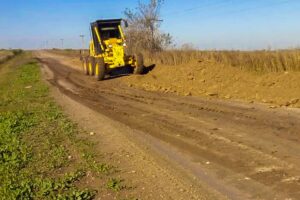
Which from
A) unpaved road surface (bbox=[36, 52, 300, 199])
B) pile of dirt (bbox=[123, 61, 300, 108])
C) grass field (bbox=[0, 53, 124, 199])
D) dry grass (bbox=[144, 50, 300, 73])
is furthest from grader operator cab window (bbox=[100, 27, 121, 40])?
grass field (bbox=[0, 53, 124, 199])

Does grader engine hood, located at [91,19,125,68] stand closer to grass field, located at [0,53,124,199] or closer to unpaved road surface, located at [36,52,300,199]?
unpaved road surface, located at [36,52,300,199]

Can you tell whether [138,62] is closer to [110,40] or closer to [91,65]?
[110,40]

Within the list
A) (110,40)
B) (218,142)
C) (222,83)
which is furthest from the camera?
(110,40)

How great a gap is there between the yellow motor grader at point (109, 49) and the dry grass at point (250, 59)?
7.23 ft

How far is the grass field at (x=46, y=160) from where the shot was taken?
6867 millimetres

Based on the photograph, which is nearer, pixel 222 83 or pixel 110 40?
pixel 222 83

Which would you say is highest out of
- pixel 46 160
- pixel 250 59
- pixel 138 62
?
pixel 250 59

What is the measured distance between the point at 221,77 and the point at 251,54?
1.53 metres

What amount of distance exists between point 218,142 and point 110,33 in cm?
1789

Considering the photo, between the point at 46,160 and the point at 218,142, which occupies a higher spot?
the point at 218,142

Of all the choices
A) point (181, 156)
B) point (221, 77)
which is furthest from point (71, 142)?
point (221, 77)

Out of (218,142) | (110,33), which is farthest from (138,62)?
(218,142)

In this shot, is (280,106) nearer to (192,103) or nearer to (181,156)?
(192,103)

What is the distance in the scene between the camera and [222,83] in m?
18.9
